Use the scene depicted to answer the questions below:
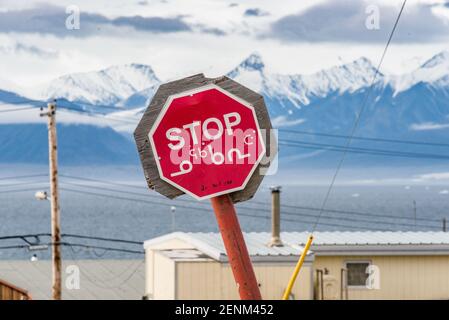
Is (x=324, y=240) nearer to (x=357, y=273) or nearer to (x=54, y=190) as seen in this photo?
(x=357, y=273)

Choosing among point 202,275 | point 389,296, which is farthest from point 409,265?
point 202,275

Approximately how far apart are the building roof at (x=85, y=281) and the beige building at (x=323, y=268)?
1122cm

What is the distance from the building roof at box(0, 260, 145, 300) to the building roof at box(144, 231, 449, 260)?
10.7 m

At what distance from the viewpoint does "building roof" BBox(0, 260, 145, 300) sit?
38.2 metres

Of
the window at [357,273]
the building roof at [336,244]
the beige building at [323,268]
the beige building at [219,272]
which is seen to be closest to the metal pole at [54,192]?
the building roof at [336,244]

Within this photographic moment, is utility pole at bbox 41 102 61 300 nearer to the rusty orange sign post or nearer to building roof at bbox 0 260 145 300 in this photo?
building roof at bbox 0 260 145 300

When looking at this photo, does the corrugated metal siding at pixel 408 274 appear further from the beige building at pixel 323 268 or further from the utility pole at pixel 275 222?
the utility pole at pixel 275 222

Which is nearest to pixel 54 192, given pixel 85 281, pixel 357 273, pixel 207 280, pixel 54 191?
pixel 54 191

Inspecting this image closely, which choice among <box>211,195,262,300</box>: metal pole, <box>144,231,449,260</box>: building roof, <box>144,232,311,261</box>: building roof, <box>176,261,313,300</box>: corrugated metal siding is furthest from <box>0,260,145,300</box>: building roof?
<box>211,195,262,300</box>: metal pole

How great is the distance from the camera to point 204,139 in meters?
4.24

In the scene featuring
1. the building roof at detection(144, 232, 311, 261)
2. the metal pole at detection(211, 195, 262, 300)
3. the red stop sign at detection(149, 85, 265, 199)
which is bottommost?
the metal pole at detection(211, 195, 262, 300)

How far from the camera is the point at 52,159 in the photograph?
3100 centimetres

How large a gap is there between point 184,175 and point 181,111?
0.89ft
